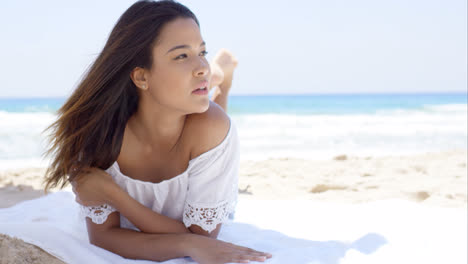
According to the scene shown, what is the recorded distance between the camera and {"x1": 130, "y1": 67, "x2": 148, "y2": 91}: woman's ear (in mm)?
1991

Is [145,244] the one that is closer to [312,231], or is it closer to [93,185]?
[93,185]

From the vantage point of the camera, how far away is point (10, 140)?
31.7 feet

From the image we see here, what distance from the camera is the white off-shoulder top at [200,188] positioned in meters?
2.07

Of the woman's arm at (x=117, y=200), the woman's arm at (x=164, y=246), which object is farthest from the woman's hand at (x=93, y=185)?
the woman's arm at (x=164, y=246)

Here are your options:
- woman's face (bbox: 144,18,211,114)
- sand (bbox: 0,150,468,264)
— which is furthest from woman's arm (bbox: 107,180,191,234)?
sand (bbox: 0,150,468,264)

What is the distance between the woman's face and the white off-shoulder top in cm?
28

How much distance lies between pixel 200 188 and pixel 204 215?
13 cm

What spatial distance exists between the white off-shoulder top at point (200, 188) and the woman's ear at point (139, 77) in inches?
16.3

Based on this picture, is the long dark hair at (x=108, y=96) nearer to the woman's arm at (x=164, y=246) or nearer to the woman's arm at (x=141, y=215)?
the woman's arm at (x=141, y=215)

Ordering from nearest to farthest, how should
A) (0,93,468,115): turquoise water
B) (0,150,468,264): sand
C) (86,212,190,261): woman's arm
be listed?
(86,212,190,261): woman's arm → (0,150,468,264): sand → (0,93,468,115): turquoise water

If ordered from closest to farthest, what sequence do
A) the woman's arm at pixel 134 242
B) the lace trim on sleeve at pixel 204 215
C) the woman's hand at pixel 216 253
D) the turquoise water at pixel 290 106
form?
the woman's hand at pixel 216 253 < the woman's arm at pixel 134 242 < the lace trim on sleeve at pixel 204 215 < the turquoise water at pixel 290 106

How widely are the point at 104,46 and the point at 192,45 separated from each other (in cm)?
45

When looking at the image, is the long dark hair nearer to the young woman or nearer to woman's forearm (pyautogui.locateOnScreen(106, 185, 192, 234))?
the young woman

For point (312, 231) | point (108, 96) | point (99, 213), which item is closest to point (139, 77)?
point (108, 96)
